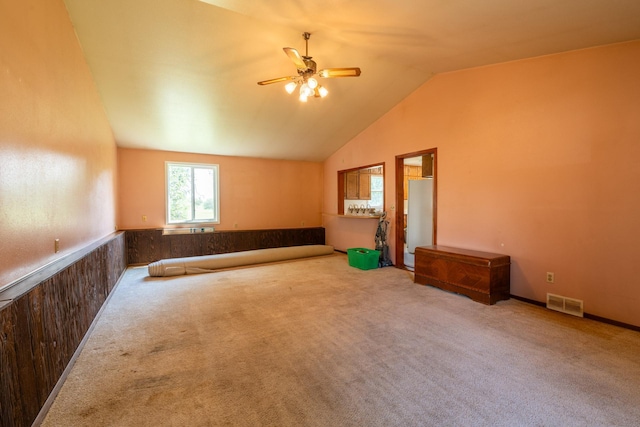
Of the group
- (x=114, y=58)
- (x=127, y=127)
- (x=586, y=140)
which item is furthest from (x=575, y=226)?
(x=127, y=127)

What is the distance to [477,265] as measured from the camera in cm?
361

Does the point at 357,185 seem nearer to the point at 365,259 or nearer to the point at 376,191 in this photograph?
the point at 376,191

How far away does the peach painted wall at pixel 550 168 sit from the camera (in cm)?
286

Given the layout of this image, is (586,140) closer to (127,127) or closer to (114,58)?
(114,58)

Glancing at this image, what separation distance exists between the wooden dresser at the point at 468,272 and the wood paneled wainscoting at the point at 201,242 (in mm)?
3776

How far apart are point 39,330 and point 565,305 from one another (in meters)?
4.81

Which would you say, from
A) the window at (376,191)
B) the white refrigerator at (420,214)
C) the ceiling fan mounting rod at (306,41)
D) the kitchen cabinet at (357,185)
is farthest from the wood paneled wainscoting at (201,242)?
the ceiling fan mounting rod at (306,41)

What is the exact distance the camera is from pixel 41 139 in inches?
78.7

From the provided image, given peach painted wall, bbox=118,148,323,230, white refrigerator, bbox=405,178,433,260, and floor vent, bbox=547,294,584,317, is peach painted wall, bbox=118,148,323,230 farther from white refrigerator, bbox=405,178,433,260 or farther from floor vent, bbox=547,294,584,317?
floor vent, bbox=547,294,584,317

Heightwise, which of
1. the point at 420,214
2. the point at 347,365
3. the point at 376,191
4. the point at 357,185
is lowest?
the point at 347,365

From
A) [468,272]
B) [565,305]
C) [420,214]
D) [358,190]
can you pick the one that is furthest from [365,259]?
[565,305]

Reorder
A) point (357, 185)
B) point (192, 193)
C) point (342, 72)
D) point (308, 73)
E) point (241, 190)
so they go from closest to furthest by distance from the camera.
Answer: point (342, 72)
point (308, 73)
point (192, 193)
point (241, 190)
point (357, 185)

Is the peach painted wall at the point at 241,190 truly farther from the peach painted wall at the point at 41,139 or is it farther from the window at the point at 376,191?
the peach painted wall at the point at 41,139

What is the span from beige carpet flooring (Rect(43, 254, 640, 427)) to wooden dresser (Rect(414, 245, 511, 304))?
0.55ft
